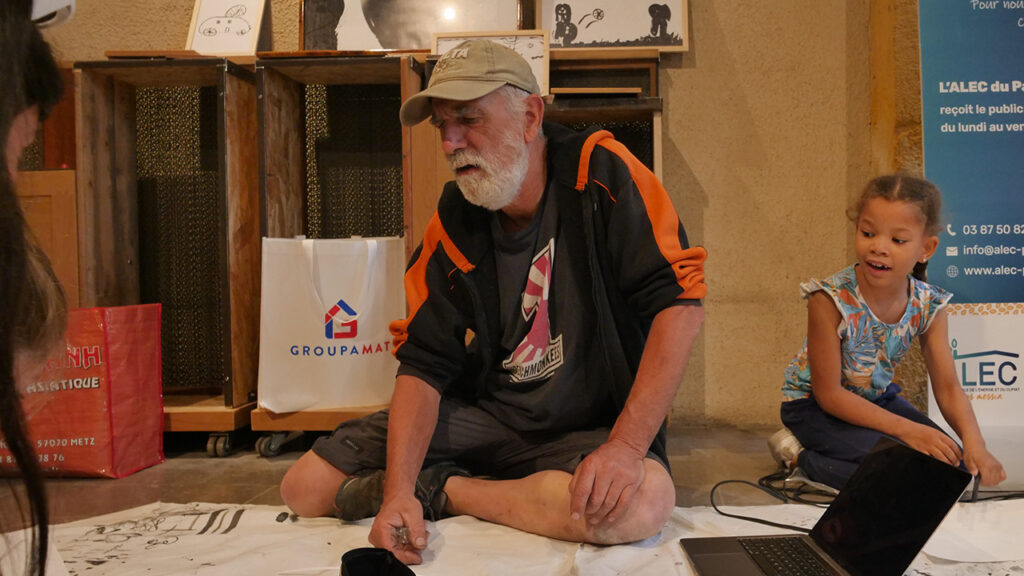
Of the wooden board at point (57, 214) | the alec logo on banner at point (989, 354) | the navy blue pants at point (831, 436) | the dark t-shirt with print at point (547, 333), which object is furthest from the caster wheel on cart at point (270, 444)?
the alec logo on banner at point (989, 354)

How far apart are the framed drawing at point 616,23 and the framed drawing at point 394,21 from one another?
0.52ft

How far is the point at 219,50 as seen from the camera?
265cm

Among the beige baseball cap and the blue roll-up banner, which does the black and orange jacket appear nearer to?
the beige baseball cap

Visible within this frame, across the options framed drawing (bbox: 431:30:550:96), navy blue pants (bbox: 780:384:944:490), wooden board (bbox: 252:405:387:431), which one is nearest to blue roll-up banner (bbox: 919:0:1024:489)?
navy blue pants (bbox: 780:384:944:490)

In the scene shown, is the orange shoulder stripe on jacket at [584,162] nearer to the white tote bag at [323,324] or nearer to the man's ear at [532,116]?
the man's ear at [532,116]

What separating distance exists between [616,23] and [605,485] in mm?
1954

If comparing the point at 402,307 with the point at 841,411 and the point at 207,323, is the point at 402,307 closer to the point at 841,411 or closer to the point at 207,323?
the point at 207,323

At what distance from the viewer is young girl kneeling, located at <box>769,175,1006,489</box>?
1720mm

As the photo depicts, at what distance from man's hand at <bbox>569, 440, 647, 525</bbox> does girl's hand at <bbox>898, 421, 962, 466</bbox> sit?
29.6 inches

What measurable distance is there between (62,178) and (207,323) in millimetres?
723

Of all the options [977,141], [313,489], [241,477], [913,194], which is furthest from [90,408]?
[977,141]

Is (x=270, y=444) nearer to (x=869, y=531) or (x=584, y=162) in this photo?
(x=584, y=162)

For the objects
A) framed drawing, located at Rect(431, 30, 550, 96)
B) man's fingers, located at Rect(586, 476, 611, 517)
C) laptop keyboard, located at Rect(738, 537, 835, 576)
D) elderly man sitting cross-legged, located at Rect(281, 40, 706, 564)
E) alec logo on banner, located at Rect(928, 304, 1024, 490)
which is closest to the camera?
laptop keyboard, located at Rect(738, 537, 835, 576)

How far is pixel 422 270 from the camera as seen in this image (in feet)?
→ 5.28
